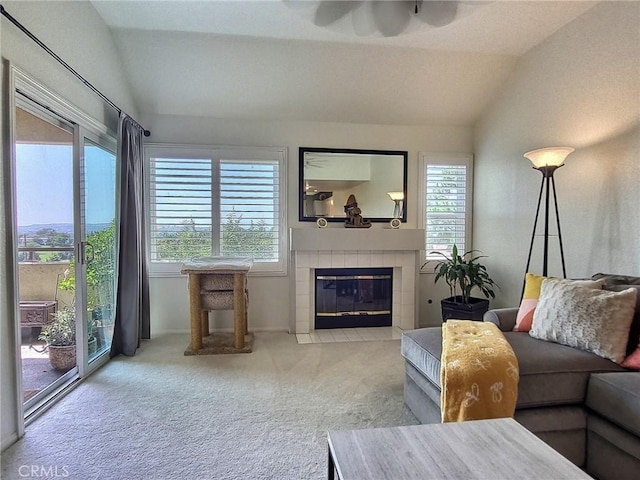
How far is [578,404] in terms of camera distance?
1.95 metres

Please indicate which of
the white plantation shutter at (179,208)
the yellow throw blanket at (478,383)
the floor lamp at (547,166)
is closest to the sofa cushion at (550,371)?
the yellow throw blanket at (478,383)

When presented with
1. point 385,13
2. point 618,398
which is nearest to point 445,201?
point 385,13

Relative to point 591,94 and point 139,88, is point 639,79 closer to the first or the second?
point 591,94

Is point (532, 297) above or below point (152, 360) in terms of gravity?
above

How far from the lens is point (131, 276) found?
3.57m

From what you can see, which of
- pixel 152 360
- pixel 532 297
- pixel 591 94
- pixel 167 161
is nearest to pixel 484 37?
pixel 591 94

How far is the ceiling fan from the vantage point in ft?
8.98

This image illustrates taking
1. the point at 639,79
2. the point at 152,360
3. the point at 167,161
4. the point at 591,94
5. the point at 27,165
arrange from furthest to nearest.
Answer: the point at 167,161 → the point at 152,360 → the point at 591,94 → the point at 639,79 → the point at 27,165

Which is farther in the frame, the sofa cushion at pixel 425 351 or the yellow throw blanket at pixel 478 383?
the sofa cushion at pixel 425 351

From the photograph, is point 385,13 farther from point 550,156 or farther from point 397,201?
point 397,201

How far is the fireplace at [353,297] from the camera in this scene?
14.8 feet

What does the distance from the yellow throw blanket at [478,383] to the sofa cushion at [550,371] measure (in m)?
0.13

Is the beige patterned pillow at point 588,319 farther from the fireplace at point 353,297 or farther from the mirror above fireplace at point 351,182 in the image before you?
the mirror above fireplace at point 351,182

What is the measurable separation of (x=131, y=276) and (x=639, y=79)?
14.8 ft
